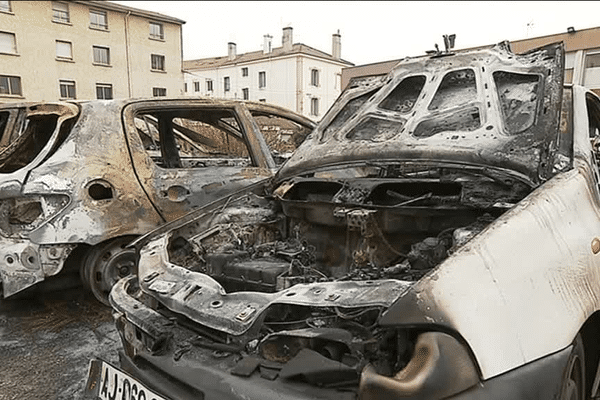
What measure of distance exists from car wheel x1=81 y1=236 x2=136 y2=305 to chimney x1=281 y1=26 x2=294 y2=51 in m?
35.3

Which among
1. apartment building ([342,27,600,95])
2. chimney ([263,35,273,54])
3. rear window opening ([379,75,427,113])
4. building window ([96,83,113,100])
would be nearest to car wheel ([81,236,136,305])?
rear window opening ([379,75,427,113])

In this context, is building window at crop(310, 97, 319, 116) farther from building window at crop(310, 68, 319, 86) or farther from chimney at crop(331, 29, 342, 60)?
chimney at crop(331, 29, 342, 60)

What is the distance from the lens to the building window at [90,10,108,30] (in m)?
26.8

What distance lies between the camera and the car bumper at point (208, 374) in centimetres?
142

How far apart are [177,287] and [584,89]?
255 centimetres

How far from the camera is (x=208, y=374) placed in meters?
1.66

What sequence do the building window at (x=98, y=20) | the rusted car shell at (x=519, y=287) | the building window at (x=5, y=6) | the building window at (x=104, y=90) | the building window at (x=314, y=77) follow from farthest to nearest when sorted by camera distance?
the building window at (x=314, y=77)
the building window at (x=104, y=90)
the building window at (x=98, y=20)
the building window at (x=5, y=6)
the rusted car shell at (x=519, y=287)

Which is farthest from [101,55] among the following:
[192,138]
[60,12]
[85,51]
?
[192,138]

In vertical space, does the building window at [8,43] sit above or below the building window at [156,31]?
below

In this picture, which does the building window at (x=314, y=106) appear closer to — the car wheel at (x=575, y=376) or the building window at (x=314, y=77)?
the building window at (x=314, y=77)

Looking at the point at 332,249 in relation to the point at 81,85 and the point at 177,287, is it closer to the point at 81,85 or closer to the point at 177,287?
the point at 177,287

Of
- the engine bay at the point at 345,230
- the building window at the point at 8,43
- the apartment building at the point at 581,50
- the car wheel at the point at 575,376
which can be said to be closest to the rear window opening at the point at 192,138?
the engine bay at the point at 345,230

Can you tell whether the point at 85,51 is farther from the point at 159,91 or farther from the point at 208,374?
the point at 208,374

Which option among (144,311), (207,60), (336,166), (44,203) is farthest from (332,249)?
(207,60)
